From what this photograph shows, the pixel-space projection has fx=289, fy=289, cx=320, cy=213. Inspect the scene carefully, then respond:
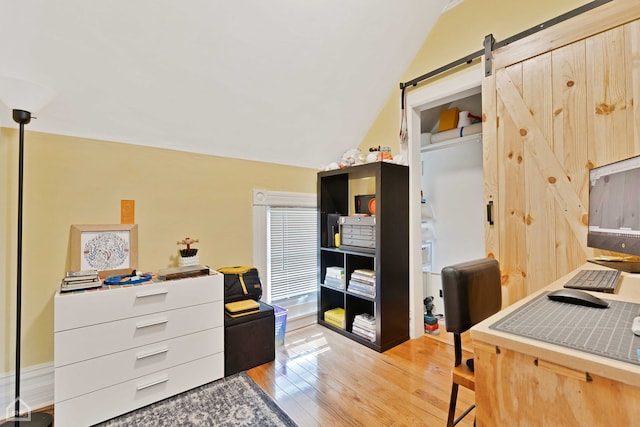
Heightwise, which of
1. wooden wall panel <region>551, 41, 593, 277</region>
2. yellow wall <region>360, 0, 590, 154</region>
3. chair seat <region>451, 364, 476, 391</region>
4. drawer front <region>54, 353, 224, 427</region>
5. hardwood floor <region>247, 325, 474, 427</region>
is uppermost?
yellow wall <region>360, 0, 590, 154</region>

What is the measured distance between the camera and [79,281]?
1581mm

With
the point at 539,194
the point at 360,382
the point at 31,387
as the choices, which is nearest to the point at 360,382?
the point at 360,382

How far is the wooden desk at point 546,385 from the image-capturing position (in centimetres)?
52

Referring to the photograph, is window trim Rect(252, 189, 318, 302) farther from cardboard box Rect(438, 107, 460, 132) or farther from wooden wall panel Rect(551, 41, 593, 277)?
wooden wall panel Rect(551, 41, 593, 277)

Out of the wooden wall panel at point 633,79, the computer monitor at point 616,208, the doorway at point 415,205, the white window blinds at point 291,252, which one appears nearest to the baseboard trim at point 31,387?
the white window blinds at point 291,252

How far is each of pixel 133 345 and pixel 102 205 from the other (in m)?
0.91

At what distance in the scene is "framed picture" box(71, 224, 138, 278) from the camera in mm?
1776

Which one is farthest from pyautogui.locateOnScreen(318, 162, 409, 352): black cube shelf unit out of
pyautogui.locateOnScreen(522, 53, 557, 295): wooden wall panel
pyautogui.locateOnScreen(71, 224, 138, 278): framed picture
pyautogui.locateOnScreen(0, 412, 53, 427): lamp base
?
pyautogui.locateOnScreen(0, 412, 53, 427): lamp base

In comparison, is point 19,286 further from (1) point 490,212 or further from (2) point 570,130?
(2) point 570,130

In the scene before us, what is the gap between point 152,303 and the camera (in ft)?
5.53

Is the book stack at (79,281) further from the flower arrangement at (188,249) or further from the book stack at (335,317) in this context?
the book stack at (335,317)

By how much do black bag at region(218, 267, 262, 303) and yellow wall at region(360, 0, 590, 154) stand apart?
1.71 m

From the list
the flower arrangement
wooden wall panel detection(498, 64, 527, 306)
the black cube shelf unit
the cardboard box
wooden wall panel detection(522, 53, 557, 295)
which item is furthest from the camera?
the cardboard box

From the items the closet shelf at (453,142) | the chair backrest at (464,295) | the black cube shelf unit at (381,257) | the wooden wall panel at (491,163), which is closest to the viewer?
the chair backrest at (464,295)
